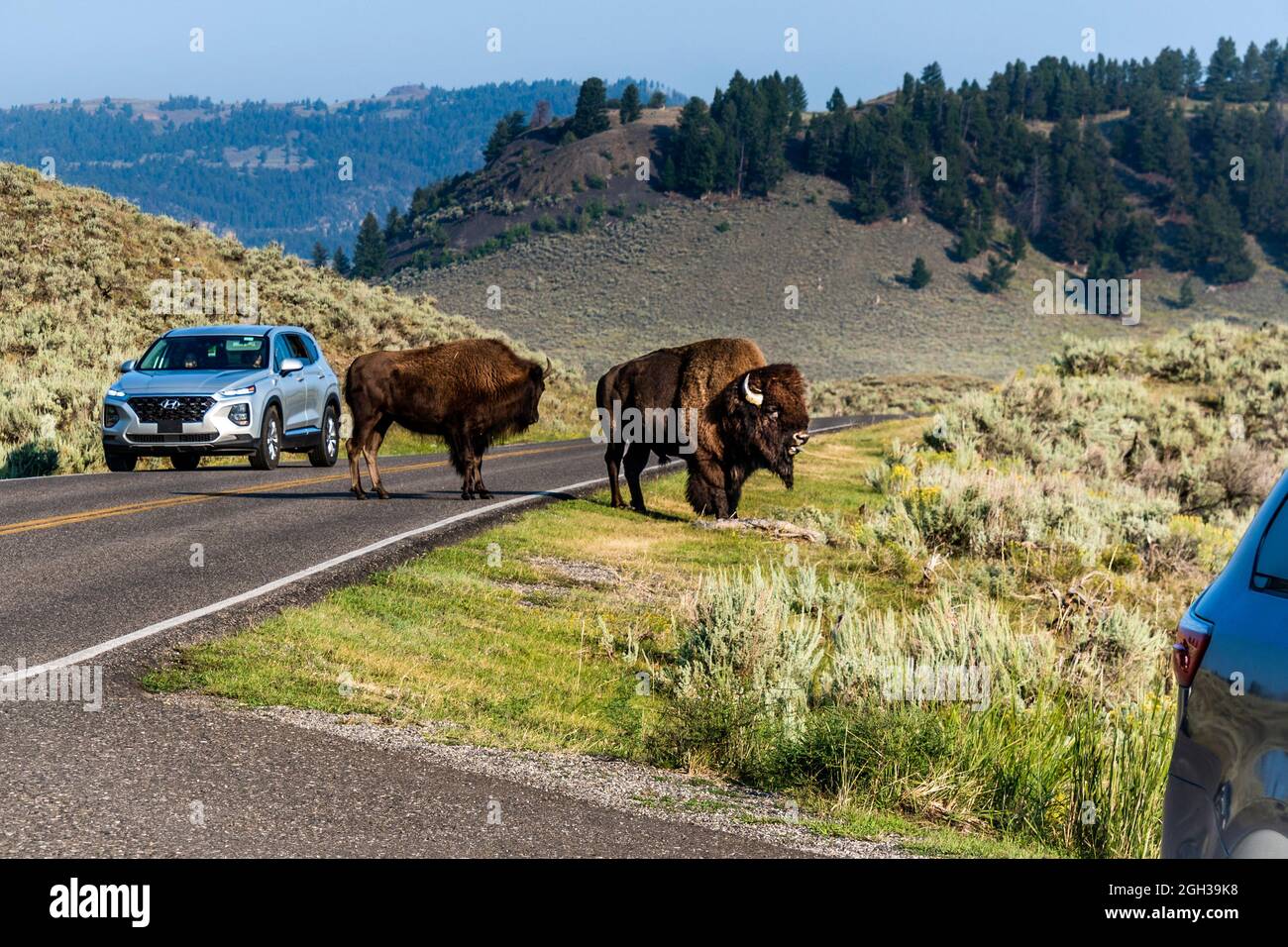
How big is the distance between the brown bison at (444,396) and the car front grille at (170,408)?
291 centimetres

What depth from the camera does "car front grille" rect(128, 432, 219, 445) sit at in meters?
19.2

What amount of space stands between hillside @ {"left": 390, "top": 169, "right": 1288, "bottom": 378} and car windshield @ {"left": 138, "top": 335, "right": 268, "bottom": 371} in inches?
3163

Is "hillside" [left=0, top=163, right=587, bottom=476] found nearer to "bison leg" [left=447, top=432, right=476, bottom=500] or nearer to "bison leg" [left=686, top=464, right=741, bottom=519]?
"bison leg" [left=447, top=432, right=476, bottom=500]

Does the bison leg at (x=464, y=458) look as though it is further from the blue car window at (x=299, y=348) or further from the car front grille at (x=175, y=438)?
the blue car window at (x=299, y=348)

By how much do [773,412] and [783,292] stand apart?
11480cm

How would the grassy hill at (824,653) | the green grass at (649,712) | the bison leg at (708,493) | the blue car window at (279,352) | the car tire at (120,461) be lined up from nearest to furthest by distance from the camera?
the green grass at (649,712), the grassy hill at (824,653), the bison leg at (708,493), the car tire at (120,461), the blue car window at (279,352)

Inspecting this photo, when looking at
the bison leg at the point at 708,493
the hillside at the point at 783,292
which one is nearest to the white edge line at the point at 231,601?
the bison leg at the point at 708,493

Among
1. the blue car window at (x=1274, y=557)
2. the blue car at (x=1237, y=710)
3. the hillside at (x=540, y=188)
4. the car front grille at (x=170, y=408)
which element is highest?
the hillside at (x=540, y=188)

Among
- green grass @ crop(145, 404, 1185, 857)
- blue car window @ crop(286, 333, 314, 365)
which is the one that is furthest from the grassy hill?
blue car window @ crop(286, 333, 314, 365)

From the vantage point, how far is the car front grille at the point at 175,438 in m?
19.2

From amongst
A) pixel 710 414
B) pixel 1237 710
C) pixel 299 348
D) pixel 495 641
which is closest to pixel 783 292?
pixel 299 348

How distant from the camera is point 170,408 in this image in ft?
62.8

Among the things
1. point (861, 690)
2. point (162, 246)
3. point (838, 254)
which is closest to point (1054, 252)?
point (838, 254)
